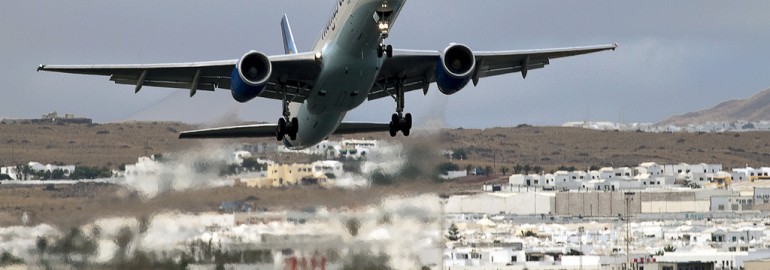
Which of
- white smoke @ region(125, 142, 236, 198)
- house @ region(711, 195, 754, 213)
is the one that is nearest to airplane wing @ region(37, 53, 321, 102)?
white smoke @ region(125, 142, 236, 198)

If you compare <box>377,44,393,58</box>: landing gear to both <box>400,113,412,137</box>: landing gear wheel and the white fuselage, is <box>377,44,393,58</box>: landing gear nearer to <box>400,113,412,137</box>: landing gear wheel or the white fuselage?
the white fuselage

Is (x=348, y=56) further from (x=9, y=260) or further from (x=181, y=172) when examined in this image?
(x=9, y=260)

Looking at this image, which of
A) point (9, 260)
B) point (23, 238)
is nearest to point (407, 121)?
point (23, 238)

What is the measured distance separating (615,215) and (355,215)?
115679 millimetres

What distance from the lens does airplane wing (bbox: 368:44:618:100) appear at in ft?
169

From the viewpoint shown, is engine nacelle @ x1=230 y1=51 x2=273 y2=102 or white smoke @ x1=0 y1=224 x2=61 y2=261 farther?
white smoke @ x1=0 y1=224 x2=61 y2=261

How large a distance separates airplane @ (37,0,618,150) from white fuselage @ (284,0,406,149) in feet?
0.08

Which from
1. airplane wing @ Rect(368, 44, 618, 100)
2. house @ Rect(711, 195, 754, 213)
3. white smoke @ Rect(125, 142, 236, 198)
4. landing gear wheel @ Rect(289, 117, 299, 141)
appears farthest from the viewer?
house @ Rect(711, 195, 754, 213)

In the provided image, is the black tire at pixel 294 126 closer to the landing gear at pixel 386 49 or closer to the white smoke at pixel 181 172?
the white smoke at pixel 181 172

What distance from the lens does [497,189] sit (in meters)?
169

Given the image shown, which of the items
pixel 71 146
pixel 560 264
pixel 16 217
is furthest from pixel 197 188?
pixel 560 264

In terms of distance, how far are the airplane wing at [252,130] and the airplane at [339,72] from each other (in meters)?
0.04

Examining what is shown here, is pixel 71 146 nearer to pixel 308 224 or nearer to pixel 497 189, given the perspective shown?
pixel 308 224

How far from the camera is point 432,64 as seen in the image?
5200 cm
